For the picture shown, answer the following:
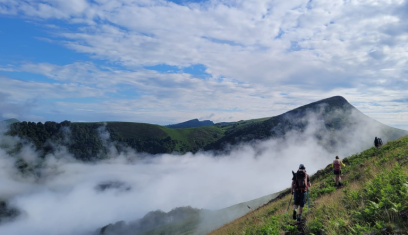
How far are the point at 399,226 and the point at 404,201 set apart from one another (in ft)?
4.82

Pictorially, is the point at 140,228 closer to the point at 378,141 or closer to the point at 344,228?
the point at 378,141

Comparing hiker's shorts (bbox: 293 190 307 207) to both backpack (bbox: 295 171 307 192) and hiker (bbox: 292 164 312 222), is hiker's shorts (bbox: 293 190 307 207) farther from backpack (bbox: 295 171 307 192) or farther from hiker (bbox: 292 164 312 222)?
backpack (bbox: 295 171 307 192)

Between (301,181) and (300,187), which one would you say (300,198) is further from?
(301,181)

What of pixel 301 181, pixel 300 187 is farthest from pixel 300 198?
pixel 301 181

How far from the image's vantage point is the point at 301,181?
12578 millimetres

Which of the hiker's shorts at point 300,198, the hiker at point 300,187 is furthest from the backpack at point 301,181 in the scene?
the hiker's shorts at point 300,198

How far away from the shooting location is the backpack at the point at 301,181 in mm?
12500

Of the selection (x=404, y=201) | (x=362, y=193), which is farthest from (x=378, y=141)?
(x=404, y=201)

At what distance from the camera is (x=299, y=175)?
12.6m

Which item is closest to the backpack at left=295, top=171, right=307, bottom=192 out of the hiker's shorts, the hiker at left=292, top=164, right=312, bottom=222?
the hiker at left=292, top=164, right=312, bottom=222

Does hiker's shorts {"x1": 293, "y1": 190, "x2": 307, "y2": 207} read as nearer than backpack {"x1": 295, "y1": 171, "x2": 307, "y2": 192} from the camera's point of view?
Yes

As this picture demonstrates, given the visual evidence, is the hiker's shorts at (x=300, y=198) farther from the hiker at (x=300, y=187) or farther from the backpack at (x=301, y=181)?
the backpack at (x=301, y=181)

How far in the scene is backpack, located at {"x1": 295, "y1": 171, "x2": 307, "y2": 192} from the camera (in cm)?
1250

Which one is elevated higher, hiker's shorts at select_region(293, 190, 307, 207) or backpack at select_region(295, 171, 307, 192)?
backpack at select_region(295, 171, 307, 192)
